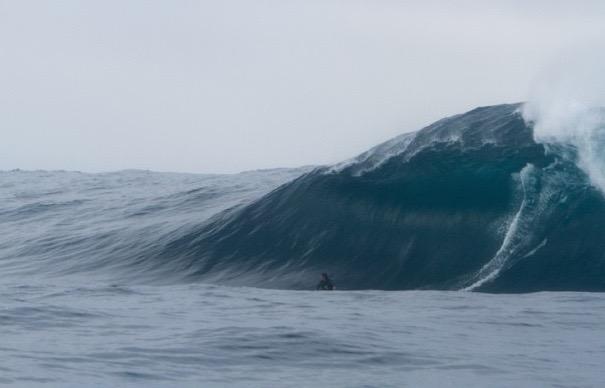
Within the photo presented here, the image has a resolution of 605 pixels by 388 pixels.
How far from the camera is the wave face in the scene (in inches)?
771

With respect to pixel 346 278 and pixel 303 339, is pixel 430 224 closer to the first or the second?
pixel 346 278

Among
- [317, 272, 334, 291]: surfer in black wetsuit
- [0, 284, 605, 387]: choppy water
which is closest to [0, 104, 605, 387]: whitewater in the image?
[0, 284, 605, 387]: choppy water

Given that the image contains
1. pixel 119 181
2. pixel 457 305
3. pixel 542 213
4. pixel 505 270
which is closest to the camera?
pixel 457 305

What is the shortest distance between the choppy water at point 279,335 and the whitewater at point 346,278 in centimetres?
4

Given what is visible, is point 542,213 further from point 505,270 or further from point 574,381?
point 574,381

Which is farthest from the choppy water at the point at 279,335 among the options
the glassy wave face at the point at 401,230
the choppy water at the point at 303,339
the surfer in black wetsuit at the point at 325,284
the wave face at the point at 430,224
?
the wave face at the point at 430,224

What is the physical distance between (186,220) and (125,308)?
1124 centimetres

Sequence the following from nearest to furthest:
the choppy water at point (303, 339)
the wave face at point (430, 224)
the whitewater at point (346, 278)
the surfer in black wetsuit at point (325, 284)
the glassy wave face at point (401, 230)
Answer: the choppy water at point (303, 339), the whitewater at point (346, 278), the surfer in black wetsuit at point (325, 284), the wave face at point (430, 224), the glassy wave face at point (401, 230)

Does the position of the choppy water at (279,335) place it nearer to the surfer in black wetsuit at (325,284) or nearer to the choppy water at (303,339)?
the choppy water at (303,339)

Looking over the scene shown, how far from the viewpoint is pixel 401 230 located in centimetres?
2192

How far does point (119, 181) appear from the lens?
50906 mm

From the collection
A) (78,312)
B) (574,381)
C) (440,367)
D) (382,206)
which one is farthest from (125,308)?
(382,206)

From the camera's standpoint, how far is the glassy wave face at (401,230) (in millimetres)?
19734

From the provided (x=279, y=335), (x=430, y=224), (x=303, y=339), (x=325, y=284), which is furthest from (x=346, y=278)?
(x=303, y=339)
